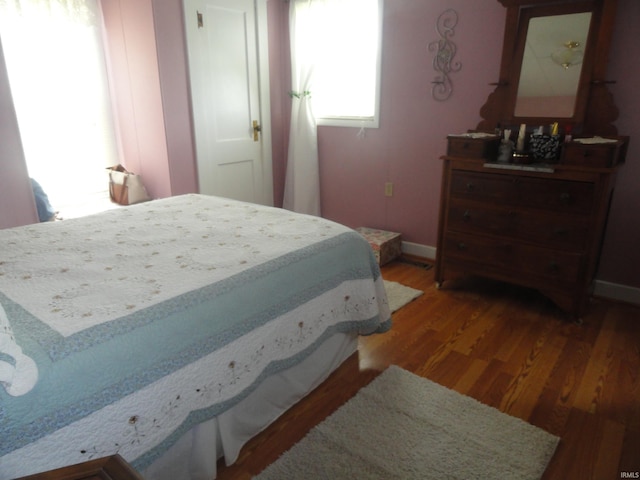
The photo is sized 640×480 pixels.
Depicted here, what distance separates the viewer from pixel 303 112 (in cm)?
376

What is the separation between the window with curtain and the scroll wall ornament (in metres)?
2.52

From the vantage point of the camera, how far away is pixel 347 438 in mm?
1610

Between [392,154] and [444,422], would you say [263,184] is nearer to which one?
[392,154]

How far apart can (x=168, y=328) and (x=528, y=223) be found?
2068 mm

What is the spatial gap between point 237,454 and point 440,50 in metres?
2.81

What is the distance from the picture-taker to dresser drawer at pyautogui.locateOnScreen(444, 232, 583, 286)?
2.37 metres

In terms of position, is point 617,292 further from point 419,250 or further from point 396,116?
point 396,116

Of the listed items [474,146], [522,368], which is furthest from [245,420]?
[474,146]

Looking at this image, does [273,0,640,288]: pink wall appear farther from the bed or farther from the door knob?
the bed

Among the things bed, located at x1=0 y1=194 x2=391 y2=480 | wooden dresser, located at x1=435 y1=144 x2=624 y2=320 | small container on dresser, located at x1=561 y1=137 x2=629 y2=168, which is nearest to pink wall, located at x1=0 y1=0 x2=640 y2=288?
Result: small container on dresser, located at x1=561 y1=137 x2=629 y2=168

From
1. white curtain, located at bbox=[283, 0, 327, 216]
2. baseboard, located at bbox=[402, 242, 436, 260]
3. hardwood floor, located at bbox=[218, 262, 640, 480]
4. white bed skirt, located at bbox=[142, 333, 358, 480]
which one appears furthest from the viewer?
white curtain, located at bbox=[283, 0, 327, 216]

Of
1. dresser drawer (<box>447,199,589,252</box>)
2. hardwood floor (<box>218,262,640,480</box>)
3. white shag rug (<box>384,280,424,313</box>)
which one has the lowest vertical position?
hardwood floor (<box>218,262,640,480</box>)

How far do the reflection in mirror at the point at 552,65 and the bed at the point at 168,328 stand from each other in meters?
1.60

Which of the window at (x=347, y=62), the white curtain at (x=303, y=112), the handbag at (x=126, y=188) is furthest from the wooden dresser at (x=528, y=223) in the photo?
the handbag at (x=126, y=188)
